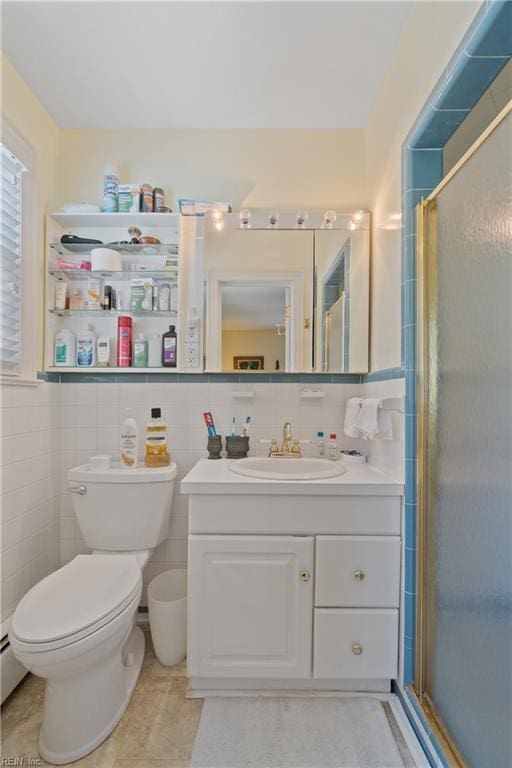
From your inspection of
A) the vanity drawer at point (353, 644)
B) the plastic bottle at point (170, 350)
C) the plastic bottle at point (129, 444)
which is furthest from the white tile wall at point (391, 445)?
the plastic bottle at point (129, 444)

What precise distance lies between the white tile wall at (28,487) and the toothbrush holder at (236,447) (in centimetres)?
83

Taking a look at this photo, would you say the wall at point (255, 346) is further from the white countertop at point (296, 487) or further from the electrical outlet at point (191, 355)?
the white countertop at point (296, 487)

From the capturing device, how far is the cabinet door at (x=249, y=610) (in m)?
1.31

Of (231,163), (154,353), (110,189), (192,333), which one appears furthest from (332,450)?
(110,189)

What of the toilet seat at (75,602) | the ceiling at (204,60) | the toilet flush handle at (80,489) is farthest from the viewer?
the toilet flush handle at (80,489)

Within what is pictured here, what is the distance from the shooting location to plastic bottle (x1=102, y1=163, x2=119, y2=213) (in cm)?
171

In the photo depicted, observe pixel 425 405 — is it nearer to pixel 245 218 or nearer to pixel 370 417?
pixel 370 417

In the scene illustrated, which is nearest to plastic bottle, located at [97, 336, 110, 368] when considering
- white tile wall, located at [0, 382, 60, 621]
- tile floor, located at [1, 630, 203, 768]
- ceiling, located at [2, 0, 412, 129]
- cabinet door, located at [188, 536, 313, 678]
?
white tile wall, located at [0, 382, 60, 621]

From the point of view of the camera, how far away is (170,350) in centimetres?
174

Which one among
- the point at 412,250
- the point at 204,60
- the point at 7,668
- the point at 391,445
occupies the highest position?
the point at 204,60

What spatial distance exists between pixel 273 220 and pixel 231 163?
36 cm

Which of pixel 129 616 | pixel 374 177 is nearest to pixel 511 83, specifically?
pixel 374 177

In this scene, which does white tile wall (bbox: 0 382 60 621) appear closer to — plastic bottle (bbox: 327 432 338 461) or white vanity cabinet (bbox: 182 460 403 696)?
white vanity cabinet (bbox: 182 460 403 696)

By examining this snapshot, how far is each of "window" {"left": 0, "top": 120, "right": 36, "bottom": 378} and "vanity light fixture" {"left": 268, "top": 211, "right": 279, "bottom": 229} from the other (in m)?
1.05
